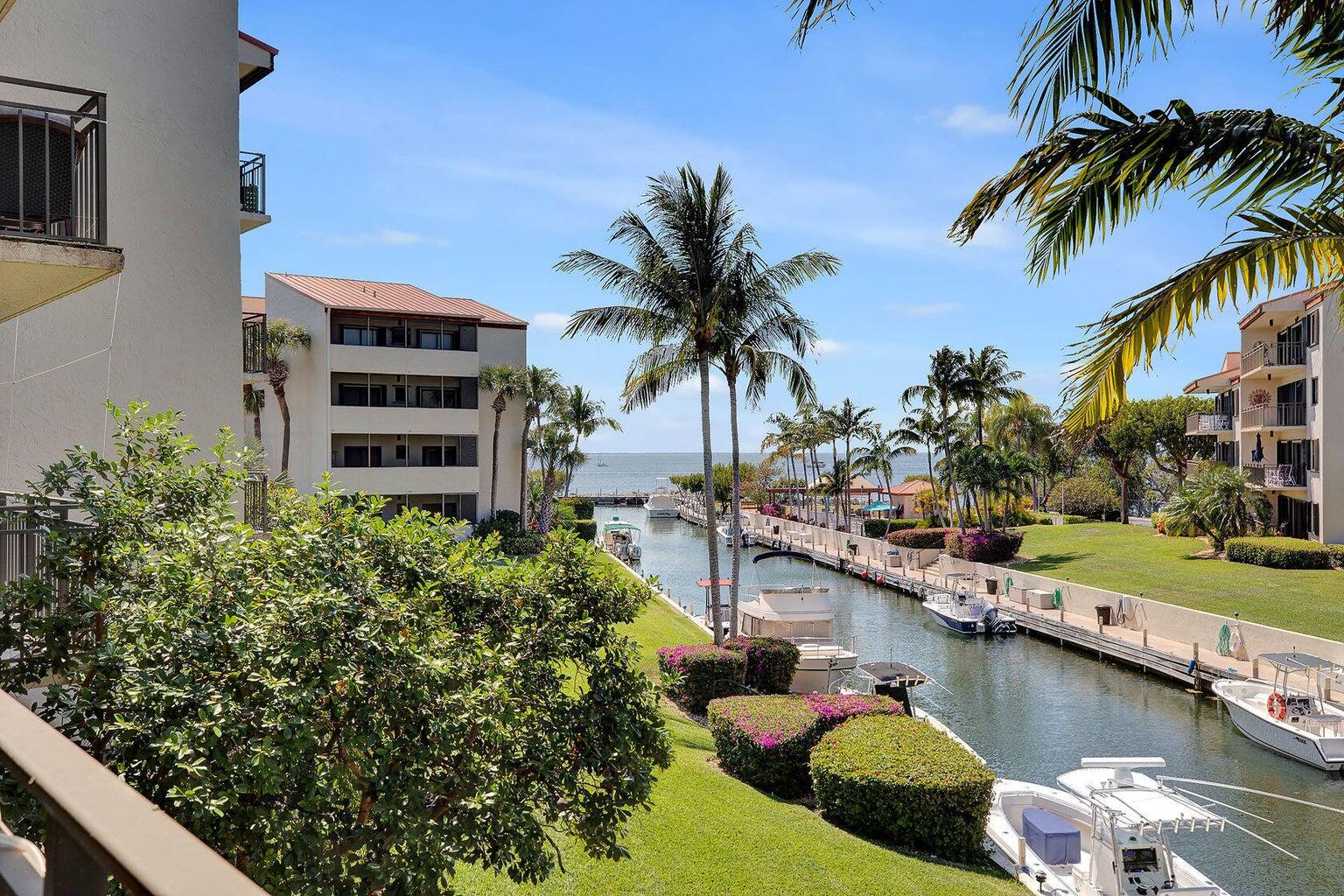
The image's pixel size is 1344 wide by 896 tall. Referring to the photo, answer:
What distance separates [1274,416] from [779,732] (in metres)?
42.1

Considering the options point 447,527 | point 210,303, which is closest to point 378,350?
point 210,303

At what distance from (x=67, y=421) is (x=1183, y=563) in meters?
47.0

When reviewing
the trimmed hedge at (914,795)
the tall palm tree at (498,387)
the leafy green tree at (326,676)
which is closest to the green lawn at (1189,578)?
the trimmed hedge at (914,795)

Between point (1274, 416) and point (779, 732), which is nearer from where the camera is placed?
point (779, 732)

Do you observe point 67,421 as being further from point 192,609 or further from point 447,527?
point 192,609

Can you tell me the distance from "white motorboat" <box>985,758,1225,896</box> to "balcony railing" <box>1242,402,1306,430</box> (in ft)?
122

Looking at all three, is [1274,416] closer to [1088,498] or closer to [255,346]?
[1088,498]

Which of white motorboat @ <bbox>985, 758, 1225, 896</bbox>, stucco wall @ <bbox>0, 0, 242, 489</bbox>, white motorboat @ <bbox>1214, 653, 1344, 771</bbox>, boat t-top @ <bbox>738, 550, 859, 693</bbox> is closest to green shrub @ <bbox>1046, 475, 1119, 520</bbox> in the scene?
boat t-top @ <bbox>738, 550, 859, 693</bbox>

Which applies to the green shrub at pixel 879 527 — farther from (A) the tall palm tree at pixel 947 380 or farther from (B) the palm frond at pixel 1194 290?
(B) the palm frond at pixel 1194 290

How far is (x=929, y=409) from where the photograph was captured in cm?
6756

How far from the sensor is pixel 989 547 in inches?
2093

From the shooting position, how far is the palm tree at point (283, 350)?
4400 centimetres

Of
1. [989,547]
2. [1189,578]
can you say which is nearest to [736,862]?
[1189,578]

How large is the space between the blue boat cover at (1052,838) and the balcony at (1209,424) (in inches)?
1924
